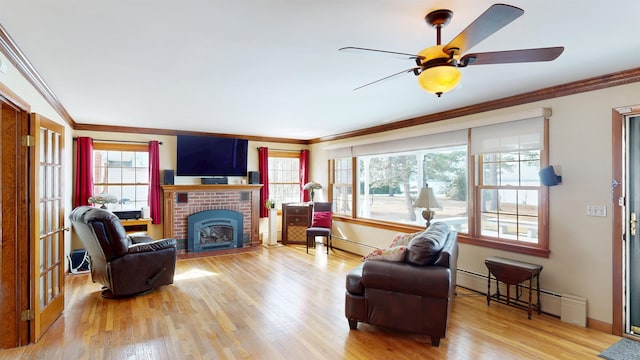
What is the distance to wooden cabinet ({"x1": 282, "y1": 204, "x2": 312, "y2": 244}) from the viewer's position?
23.6ft

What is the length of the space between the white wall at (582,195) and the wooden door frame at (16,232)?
16.2 ft

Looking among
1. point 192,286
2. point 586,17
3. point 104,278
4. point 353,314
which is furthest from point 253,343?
point 586,17

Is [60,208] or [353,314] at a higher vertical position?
[60,208]

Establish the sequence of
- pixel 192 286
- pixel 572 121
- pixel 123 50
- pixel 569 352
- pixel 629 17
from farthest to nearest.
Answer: pixel 192 286 < pixel 572 121 < pixel 569 352 < pixel 123 50 < pixel 629 17

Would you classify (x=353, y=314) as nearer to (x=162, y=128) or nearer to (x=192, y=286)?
(x=192, y=286)

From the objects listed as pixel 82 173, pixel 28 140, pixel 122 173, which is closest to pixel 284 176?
pixel 122 173

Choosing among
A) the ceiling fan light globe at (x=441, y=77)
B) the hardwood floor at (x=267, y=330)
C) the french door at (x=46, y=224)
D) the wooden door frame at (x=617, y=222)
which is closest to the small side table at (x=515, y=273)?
the hardwood floor at (x=267, y=330)

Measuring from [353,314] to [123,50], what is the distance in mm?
2943

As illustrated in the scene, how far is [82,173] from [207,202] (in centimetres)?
211

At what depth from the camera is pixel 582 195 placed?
11.0 feet

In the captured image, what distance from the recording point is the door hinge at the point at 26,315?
2.83 metres

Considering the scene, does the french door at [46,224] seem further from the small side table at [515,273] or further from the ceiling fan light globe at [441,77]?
the small side table at [515,273]

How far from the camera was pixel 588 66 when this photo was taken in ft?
9.45

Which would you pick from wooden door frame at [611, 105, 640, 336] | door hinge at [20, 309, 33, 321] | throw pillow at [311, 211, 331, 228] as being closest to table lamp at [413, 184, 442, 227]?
wooden door frame at [611, 105, 640, 336]
